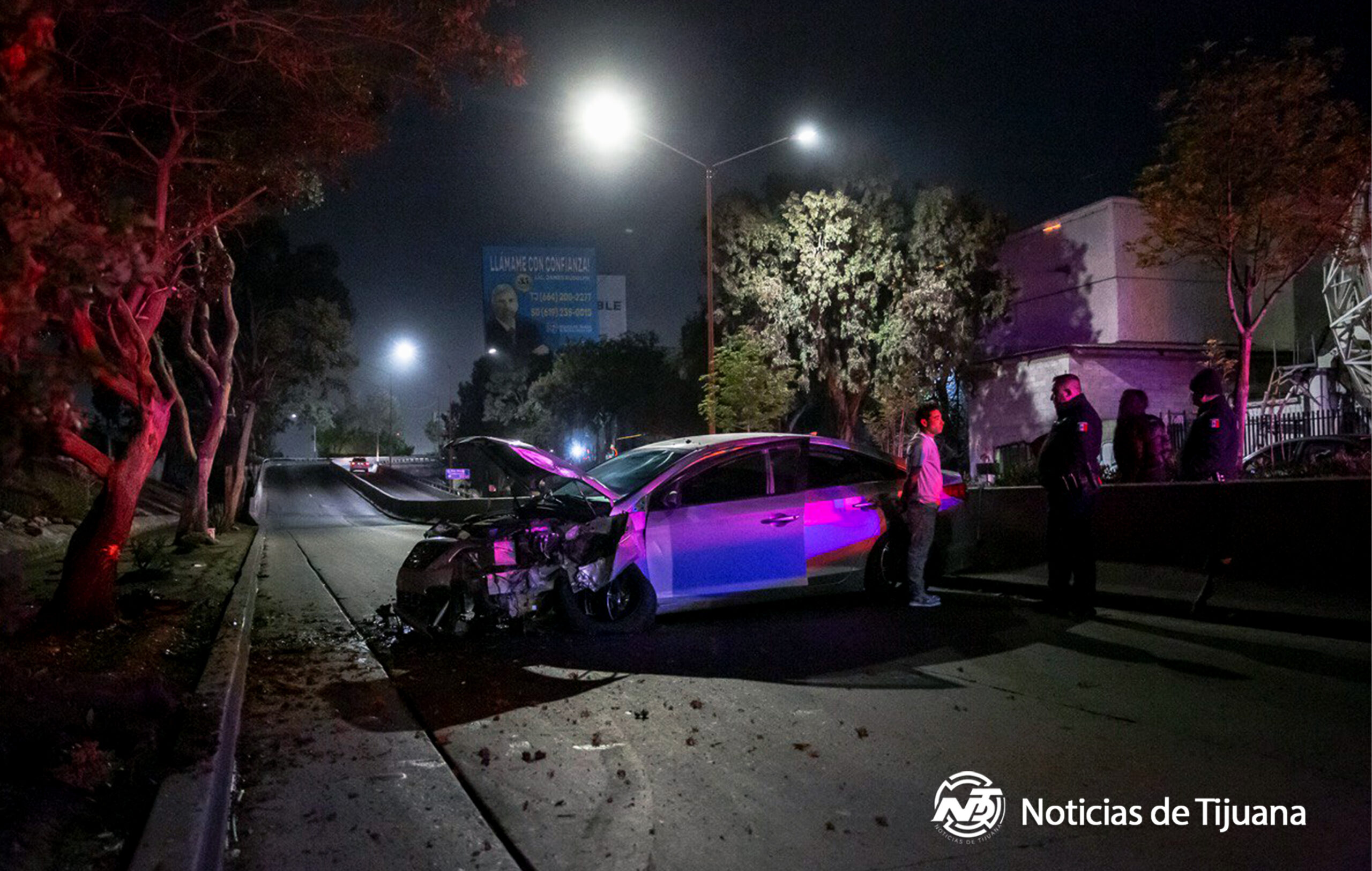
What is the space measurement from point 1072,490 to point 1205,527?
68.6 inches

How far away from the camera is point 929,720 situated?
559 cm

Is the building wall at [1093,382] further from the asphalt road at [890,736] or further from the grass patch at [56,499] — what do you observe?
the grass patch at [56,499]

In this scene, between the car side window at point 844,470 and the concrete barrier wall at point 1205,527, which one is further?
the car side window at point 844,470

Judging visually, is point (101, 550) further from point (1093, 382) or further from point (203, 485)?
point (1093, 382)

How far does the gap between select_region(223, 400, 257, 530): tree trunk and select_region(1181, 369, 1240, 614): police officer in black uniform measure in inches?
882

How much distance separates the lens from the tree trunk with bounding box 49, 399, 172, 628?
7926 millimetres

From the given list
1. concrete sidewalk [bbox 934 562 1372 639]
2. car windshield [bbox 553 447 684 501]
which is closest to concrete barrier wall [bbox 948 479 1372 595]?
concrete sidewalk [bbox 934 562 1372 639]

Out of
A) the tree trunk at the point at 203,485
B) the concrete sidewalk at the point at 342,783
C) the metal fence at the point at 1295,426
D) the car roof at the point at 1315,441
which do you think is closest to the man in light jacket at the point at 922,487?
the concrete sidewalk at the point at 342,783

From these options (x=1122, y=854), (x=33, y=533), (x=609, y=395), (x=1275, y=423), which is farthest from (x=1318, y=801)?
(x=609, y=395)

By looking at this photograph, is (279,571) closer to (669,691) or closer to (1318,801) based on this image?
(669,691)

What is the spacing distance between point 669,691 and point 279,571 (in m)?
11.2

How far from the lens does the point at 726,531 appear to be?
8422mm

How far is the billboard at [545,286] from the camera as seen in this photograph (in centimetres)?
4006

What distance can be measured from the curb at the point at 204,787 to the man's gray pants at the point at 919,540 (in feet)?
17.6
